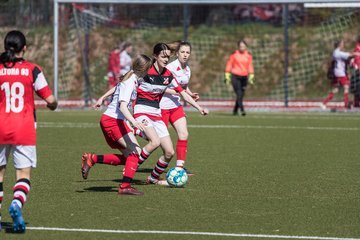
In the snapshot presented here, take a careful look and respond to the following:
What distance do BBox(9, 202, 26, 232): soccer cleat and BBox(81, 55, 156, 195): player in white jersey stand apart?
2363 millimetres

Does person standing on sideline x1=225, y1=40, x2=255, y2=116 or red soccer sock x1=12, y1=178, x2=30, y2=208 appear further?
person standing on sideline x1=225, y1=40, x2=255, y2=116

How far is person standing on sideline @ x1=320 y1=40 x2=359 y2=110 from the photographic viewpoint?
2772cm

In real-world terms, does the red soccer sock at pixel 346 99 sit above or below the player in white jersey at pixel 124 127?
below

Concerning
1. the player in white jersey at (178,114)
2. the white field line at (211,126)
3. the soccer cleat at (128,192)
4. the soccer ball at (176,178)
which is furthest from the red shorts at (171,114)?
the white field line at (211,126)

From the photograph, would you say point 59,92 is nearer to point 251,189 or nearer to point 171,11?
point 171,11

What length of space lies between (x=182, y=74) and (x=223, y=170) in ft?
4.85

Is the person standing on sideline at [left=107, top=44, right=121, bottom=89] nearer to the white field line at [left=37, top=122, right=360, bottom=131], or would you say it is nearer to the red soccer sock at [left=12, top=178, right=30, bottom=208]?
the white field line at [left=37, top=122, right=360, bottom=131]

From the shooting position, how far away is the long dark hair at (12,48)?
839 cm

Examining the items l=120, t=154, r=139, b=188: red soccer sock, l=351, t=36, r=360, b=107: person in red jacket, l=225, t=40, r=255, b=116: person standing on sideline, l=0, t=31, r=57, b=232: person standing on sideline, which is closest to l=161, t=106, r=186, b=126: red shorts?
l=120, t=154, r=139, b=188: red soccer sock

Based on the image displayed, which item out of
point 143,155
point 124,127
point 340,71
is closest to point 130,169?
point 143,155

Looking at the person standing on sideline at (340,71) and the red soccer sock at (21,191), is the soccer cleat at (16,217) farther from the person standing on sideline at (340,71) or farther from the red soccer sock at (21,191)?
the person standing on sideline at (340,71)

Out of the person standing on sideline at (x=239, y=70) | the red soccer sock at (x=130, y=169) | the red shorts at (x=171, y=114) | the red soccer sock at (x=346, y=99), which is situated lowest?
the red soccer sock at (x=346, y=99)

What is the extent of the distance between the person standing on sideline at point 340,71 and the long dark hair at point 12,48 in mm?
20095

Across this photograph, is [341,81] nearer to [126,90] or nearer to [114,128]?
[114,128]
